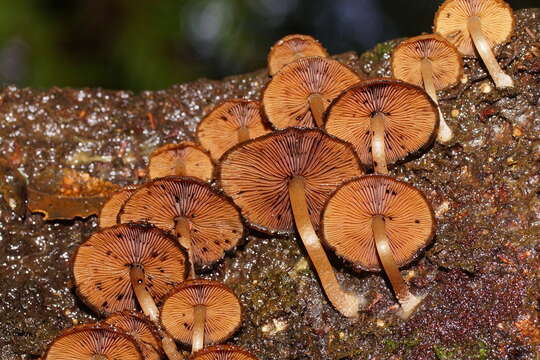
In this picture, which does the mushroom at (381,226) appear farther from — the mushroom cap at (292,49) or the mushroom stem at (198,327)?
the mushroom cap at (292,49)

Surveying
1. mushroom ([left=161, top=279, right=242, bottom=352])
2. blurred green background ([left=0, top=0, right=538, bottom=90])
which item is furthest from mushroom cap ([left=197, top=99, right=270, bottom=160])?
blurred green background ([left=0, top=0, right=538, bottom=90])

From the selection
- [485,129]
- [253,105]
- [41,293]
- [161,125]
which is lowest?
[41,293]

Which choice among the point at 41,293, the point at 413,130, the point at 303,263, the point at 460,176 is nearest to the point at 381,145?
the point at 413,130

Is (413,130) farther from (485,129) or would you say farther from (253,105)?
(253,105)

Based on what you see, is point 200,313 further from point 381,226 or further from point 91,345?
point 381,226

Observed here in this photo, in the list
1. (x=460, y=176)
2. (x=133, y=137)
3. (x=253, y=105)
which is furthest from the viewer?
(x=133, y=137)

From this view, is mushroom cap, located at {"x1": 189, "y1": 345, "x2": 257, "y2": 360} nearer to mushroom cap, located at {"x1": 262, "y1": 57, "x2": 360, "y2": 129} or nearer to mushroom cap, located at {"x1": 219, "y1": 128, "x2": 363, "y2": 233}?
mushroom cap, located at {"x1": 219, "y1": 128, "x2": 363, "y2": 233}
